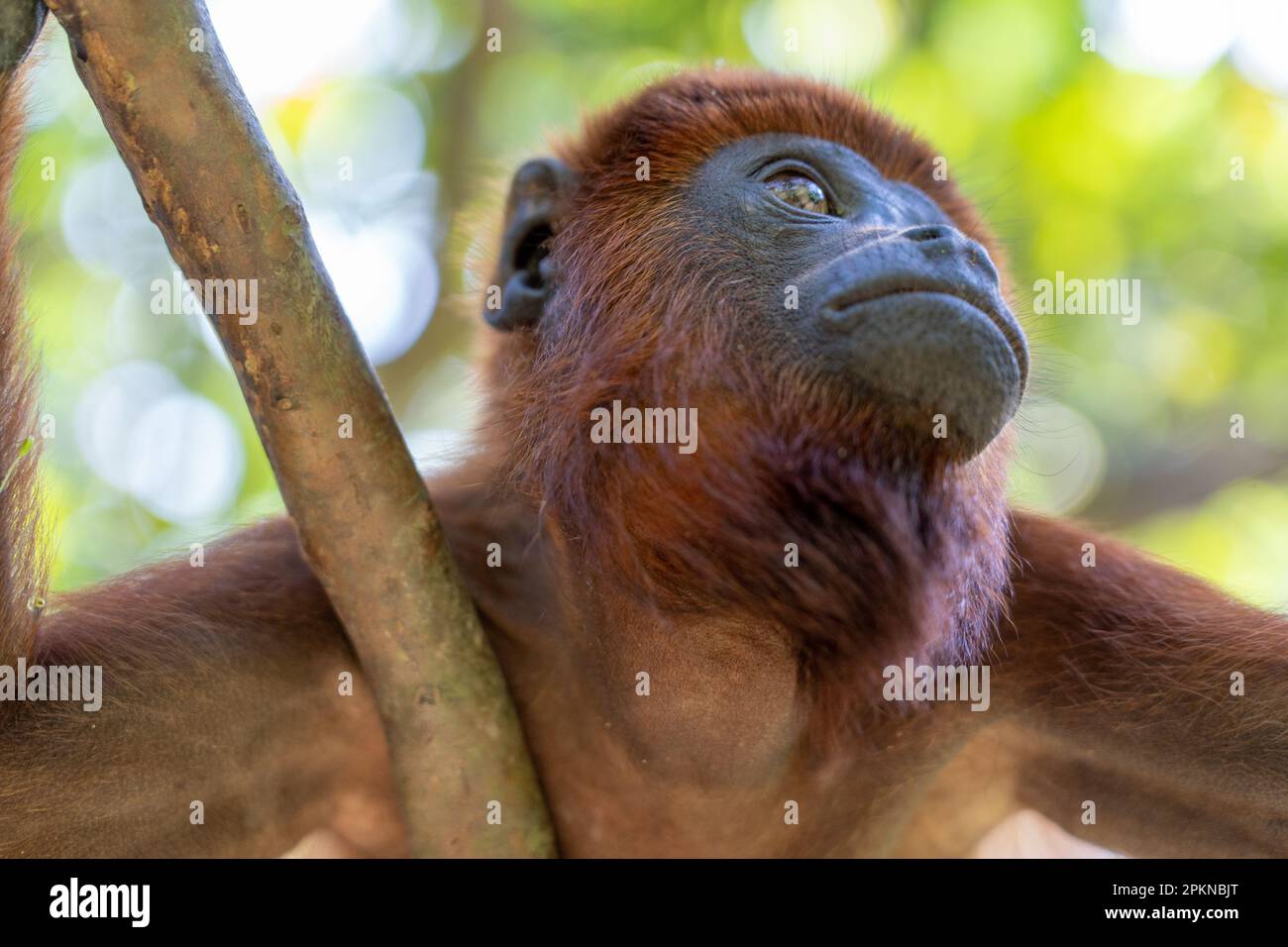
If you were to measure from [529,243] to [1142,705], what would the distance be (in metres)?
2.37

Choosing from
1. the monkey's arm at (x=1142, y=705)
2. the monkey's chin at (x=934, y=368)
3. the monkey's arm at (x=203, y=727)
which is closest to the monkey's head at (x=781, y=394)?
the monkey's chin at (x=934, y=368)

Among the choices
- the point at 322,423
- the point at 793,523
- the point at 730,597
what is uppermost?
the point at 322,423

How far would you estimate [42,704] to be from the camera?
3234 mm

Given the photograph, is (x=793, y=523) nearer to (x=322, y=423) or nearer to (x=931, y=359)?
(x=931, y=359)

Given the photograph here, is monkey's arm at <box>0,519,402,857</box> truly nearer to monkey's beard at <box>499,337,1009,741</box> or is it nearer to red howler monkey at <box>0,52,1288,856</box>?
red howler monkey at <box>0,52,1288,856</box>

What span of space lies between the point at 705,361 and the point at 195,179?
4.37 feet

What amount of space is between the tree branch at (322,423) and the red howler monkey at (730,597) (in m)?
0.17

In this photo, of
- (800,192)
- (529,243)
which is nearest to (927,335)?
(800,192)

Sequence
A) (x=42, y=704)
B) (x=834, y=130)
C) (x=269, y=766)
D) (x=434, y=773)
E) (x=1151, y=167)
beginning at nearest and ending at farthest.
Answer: (x=434, y=773) < (x=42, y=704) < (x=269, y=766) < (x=834, y=130) < (x=1151, y=167)

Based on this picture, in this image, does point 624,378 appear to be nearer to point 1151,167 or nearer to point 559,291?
point 559,291

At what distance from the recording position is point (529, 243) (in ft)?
12.7

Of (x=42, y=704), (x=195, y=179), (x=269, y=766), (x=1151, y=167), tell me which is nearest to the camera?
(x=195, y=179)

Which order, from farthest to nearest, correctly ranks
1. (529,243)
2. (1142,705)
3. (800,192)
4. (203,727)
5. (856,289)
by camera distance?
(529,243) < (1142,705) < (800,192) < (203,727) < (856,289)

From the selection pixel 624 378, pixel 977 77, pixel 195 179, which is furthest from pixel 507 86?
pixel 195 179
